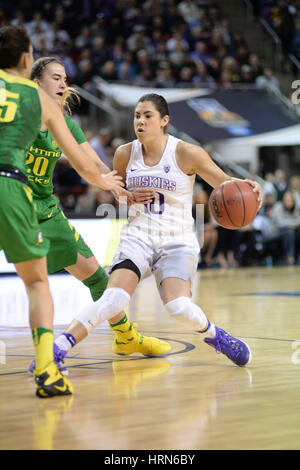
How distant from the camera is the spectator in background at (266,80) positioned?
683 inches

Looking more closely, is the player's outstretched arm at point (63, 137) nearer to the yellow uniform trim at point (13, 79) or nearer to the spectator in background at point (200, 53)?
the yellow uniform trim at point (13, 79)

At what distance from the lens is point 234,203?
172 inches

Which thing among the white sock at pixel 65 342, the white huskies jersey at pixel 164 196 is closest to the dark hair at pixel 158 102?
the white huskies jersey at pixel 164 196

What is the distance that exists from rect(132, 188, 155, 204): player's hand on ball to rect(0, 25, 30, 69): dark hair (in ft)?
4.12

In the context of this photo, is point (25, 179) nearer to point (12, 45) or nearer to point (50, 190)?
point (12, 45)

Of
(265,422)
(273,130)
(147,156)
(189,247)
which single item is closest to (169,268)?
(189,247)

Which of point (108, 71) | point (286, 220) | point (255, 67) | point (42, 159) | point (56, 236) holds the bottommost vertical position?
point (286, 220)

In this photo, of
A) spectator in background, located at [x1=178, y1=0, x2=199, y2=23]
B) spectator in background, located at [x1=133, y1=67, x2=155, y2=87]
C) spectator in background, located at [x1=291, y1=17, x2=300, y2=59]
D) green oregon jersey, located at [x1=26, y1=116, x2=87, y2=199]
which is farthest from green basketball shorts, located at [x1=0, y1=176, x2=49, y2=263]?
spectator in background, located at [x1=291, y1=17, x2=300, y2=59]

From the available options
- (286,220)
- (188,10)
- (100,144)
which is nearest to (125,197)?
(100,144)

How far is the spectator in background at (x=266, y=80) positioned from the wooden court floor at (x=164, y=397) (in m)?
11.9

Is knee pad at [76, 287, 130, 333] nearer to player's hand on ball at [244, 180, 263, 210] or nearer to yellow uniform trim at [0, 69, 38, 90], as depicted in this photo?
player's hand on ball at [244, 180, 263, 210]

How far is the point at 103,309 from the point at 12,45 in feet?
4.98

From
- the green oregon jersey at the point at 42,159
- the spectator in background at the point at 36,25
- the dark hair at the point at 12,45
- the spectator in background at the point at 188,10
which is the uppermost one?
the spectator in background at the point at 188,10

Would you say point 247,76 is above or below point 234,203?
above
